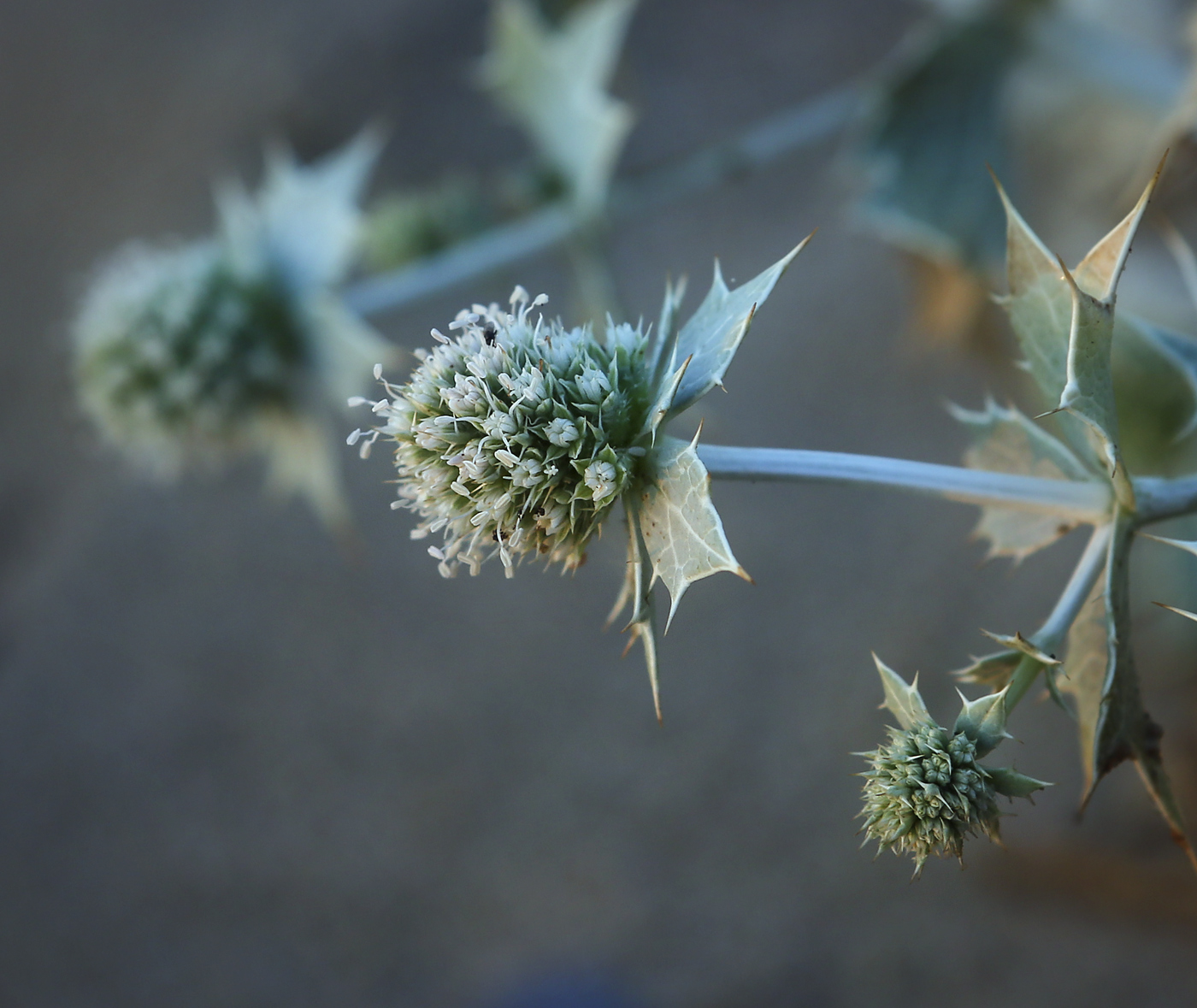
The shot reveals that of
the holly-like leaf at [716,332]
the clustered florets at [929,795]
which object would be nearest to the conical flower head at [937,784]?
the clustered florets at [929,795]

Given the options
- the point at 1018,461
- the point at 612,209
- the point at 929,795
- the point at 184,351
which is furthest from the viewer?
the point at 612,209

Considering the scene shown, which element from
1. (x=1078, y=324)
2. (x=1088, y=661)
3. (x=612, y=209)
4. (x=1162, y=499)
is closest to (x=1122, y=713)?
(x=1088, y=661)

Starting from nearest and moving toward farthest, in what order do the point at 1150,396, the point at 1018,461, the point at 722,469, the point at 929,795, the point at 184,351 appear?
the point at 929,795 < the point at 722,469 < the point at 1018,461 < the point at 1150,396 < the point at 184,351

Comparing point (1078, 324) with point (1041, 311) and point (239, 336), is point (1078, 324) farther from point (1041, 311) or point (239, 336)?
point (239, 336)

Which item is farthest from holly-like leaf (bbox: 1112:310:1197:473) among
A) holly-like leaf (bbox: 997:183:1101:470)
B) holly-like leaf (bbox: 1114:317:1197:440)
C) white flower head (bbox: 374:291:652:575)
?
white flower head (bbox: 374:291:652:575)

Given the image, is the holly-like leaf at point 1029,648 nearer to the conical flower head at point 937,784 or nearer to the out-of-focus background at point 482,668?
the conical flower head at point 937,784

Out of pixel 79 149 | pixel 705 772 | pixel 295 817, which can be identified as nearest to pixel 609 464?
pixel 705 772
